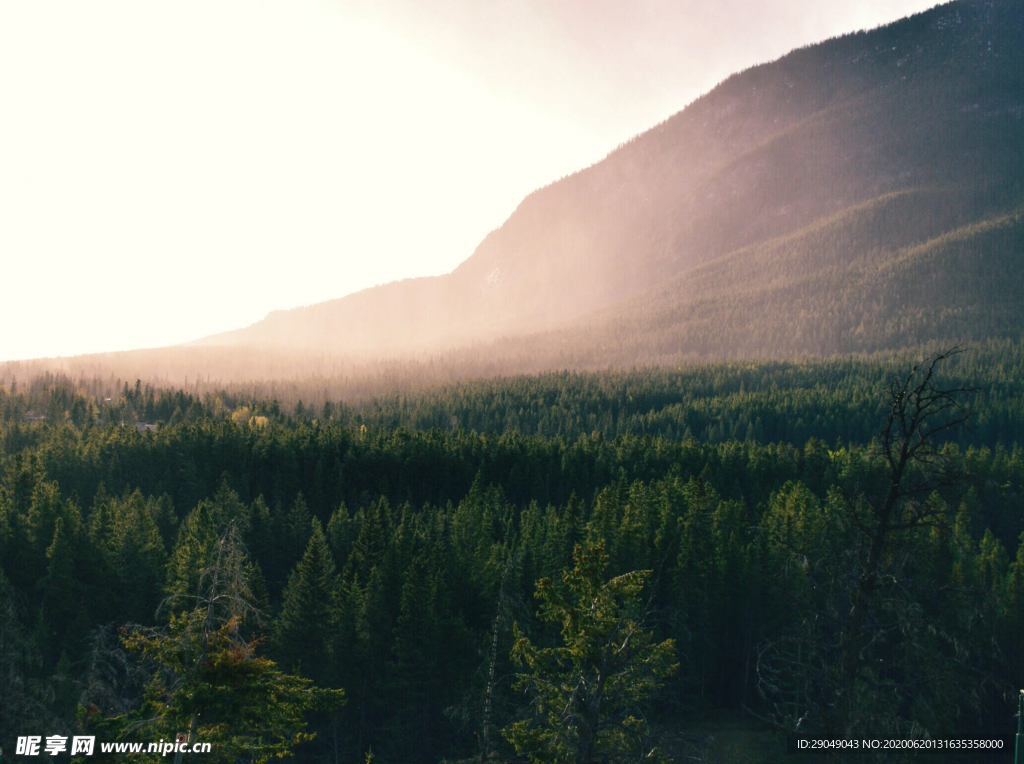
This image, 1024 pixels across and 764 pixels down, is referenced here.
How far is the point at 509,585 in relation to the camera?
31.6 meters

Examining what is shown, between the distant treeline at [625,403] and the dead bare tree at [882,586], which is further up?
the dead bare tree at [882,586]

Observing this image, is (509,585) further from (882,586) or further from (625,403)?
(625,403)

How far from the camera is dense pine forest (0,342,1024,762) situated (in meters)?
12.2

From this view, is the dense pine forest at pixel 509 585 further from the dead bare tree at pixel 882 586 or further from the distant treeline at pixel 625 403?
the distant treeline at pixel 625 403

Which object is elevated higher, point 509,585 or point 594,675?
point 594,675

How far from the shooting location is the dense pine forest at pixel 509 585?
40.1ft

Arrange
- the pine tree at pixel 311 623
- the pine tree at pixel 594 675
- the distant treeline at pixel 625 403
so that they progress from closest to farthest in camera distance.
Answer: the pine tree at pixel 594 675
the pine tree at pixel 311 623
the distant treeline at pixel 625 403

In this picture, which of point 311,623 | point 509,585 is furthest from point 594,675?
point 311,623

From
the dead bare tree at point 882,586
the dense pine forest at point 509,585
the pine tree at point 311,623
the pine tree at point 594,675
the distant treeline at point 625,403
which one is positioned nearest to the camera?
the dead bare tree at point 882,586

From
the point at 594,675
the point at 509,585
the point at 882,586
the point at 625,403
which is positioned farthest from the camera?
the point at 625,403

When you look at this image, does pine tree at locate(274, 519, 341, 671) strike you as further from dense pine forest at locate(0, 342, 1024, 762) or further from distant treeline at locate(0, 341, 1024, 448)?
distant treeline at locate(0, 341, 1024, 448)

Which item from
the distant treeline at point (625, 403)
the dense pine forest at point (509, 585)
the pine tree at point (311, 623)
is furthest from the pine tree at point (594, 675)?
the distant treeline at point (625, 403)

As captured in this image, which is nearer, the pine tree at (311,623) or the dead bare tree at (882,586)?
the dead bare tree at (882,586)

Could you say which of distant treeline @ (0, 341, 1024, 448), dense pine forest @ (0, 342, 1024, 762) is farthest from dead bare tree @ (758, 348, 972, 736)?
distant treeline @ (0, 341, 1024, 448)
